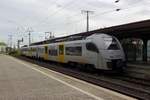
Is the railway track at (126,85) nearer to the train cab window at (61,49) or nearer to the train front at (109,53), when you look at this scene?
the train front at (109,53)

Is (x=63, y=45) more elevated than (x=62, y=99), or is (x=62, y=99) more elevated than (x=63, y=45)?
(x=63, y=45)

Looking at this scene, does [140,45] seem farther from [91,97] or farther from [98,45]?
[91,97]

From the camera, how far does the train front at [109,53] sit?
22078 millimetres

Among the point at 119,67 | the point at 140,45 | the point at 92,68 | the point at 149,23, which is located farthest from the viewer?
the point at 140,45

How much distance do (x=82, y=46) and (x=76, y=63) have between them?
9.11 ft

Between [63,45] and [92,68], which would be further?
[63,45]

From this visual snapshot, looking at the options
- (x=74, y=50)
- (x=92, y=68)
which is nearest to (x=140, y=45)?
(x=74, y=50)

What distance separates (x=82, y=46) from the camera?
84.4 feet

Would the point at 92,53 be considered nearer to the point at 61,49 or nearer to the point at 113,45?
the point at 113,45

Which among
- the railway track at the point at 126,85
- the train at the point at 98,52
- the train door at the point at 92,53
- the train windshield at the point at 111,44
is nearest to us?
the railway track at the point at 126,85

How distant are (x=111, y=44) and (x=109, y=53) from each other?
1019mm

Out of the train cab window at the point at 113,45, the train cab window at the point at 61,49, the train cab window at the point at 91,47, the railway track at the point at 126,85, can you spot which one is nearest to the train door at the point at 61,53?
the train cab window at the point at 61,49

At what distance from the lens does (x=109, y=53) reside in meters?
22.3

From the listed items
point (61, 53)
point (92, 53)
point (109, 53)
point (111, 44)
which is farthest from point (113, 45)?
point (61, 53)
